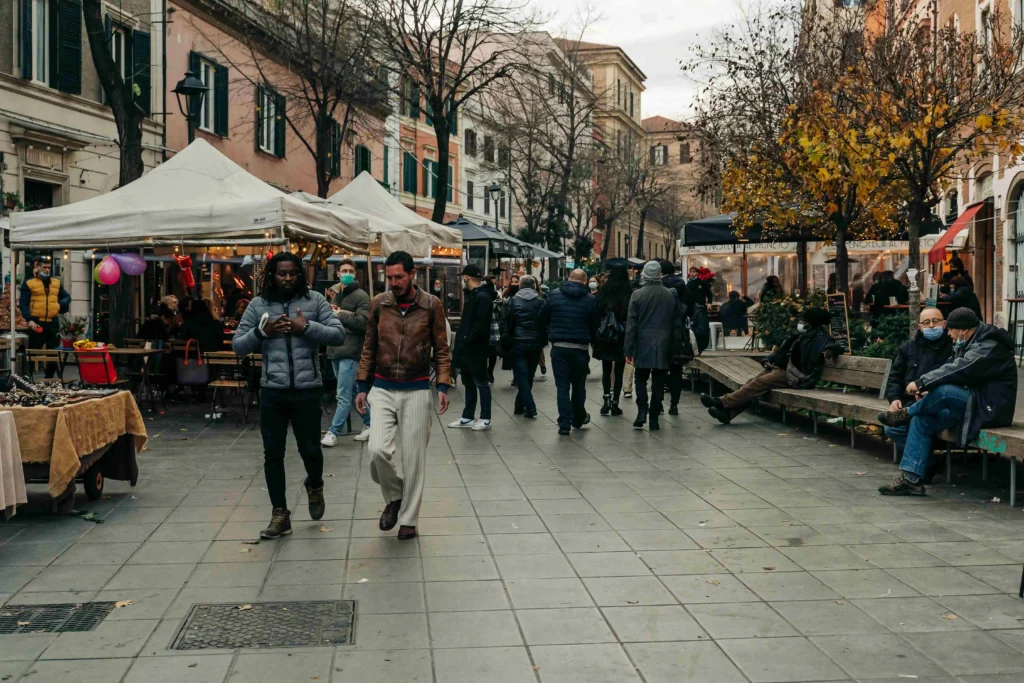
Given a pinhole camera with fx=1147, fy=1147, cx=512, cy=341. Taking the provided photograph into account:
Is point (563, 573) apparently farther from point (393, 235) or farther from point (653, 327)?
point (393, 235)

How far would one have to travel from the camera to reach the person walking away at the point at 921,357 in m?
9.23

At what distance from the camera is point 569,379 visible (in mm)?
12664

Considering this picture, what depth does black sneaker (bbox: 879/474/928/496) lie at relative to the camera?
28.2 ft

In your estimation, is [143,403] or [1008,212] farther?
[1008,212]

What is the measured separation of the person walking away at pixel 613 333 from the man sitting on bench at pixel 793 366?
159 centimetres

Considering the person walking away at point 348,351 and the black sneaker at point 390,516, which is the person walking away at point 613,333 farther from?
the black sneaker at point 390,516

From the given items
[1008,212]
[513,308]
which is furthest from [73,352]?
[1008,212]

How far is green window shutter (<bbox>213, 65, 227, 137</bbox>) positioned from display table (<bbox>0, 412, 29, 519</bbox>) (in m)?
23.1

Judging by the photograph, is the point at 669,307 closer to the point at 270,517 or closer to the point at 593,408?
the point at 593,408

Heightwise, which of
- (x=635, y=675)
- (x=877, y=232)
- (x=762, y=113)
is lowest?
(x=635, y=675)

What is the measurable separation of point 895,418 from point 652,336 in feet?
14.0

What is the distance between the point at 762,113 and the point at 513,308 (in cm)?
829

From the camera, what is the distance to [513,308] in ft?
44.2

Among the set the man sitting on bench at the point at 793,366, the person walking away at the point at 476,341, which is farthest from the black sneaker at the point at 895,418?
the person walking away at the point at 476,341
